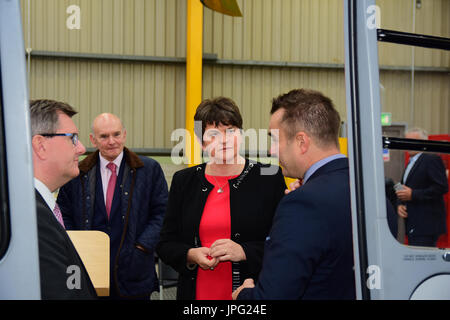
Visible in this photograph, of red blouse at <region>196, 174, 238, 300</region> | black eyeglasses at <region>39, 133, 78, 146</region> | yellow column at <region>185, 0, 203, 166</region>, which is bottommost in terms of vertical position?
red blouse at <region>196, 174, 238, 300</region>

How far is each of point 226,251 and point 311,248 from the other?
0.89 meters

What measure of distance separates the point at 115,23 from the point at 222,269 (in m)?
8.33

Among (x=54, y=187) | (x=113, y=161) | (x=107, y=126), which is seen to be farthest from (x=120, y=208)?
(x=54, y=187)

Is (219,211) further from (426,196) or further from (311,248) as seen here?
(426,196)

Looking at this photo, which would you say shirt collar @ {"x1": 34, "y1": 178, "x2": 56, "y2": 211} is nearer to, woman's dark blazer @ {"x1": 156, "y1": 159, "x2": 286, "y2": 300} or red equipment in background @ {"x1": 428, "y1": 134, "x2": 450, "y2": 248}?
woman's dark blazer @ {"x1": 156, "y1": 159, "x2": 286, "y2": 300}

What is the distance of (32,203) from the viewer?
1.19 metres

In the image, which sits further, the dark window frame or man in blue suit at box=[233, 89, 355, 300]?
man in blue suit at box=[233, 89, 355, 300]

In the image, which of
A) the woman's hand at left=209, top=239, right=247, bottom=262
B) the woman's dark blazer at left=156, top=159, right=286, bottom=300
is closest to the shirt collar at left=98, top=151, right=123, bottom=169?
the woman's dark blazer at left=156, top=159, right=286, bottom=300

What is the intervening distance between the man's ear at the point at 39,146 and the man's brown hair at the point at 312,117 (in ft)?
2.90

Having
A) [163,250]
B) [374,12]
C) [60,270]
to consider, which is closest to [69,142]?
[60,270]

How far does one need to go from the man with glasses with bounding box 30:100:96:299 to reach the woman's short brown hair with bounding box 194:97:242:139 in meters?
0.73

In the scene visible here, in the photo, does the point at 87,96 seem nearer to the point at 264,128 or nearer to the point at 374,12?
the point at 264,128

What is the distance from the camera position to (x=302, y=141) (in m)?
1.67

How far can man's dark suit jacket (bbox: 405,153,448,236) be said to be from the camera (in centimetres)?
141
